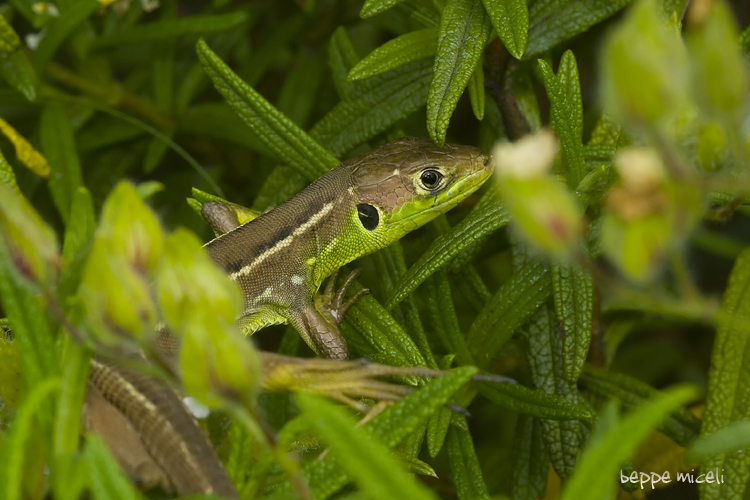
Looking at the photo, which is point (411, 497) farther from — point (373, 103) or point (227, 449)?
point (373, 103)

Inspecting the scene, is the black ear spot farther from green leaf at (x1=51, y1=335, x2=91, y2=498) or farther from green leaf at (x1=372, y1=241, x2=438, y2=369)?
green leaf at (x1=51, y1=335, x2=91, y2=498)

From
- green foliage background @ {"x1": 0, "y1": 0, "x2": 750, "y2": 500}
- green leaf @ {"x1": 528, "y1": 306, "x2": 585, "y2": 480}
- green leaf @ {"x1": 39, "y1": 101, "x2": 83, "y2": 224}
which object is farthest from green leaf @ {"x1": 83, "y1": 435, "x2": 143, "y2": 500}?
green leaf @ {"x1": 39, "y1": 101, "x2": 83, "y2": 224}

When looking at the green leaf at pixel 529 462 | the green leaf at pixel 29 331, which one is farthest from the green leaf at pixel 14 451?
the green leaf at pixel 529 462

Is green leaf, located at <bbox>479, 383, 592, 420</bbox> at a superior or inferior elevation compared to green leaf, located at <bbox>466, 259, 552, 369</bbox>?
inferior

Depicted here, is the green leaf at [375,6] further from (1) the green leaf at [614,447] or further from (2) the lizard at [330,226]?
(1) the green leaf at [614,447]

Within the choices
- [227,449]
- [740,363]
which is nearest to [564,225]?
[227,449]

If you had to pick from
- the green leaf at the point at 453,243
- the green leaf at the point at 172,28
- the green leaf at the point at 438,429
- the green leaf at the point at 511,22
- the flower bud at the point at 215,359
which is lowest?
the green leaf at the point at 438,429

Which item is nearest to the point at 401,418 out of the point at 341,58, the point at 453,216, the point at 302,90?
the point at 453,216
